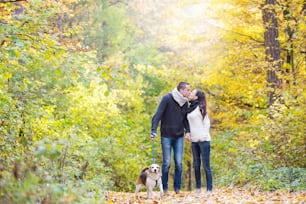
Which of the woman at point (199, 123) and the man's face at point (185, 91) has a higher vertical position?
the man's face at point (185, 91)

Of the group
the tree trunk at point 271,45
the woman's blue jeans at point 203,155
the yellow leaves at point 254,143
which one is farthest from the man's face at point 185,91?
the tree trunk at point 271,45

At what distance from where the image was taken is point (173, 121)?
9.95 meters

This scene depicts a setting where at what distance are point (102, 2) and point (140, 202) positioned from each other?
1886cm

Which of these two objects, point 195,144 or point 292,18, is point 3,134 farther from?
point 292,18

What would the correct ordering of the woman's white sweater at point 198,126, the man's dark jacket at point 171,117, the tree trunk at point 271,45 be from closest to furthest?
the woman's white sweater at point 198,126 → the man's dark jacket at point 171,117 → the tree trunk at point 271,45

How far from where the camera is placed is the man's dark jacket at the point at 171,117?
9.91 metres

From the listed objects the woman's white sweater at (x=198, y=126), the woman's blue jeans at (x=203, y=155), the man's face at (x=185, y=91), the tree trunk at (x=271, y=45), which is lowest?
the woman's blue jeans at (x=203, y=155)

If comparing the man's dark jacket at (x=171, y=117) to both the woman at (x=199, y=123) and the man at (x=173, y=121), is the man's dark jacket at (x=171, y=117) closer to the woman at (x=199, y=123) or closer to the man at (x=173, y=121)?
the man at (x=173, y=121)

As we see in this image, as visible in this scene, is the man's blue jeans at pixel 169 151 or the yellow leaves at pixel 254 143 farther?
the yellow leaves at pixel 254 143

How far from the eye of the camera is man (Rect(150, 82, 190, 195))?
990 cm

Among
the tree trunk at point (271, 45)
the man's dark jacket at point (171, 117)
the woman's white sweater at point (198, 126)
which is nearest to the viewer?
the woman's white sweater at point (198, 126)

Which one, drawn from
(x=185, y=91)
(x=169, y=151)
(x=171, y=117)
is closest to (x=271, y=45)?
(x=185, y=91)

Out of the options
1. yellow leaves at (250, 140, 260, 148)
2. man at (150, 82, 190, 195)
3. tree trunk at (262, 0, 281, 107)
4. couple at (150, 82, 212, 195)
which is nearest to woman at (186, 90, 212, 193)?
couple at (150, 82, 212, 195)

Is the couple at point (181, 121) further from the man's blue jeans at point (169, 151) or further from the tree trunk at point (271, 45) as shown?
the tree trunk at point (271, 45)
